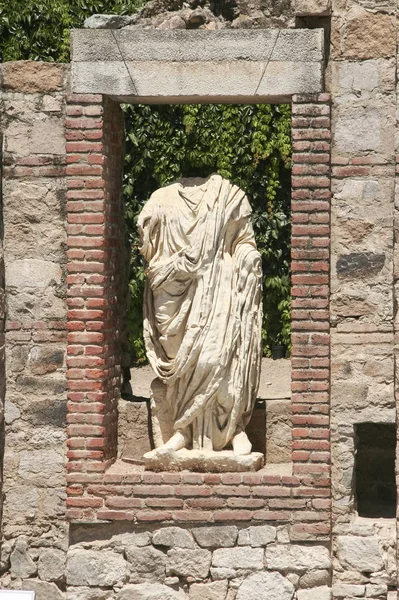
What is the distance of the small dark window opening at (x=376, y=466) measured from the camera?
28.6 feet

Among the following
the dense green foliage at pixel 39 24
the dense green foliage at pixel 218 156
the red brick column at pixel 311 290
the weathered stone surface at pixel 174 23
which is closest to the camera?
the red brick column at pixel 311 290

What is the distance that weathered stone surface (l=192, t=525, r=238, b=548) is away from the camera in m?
7.25

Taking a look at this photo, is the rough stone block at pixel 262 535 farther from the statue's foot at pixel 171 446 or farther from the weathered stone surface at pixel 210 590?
the statue's foot at pixel 171 446

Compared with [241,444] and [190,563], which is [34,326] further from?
[190,563]

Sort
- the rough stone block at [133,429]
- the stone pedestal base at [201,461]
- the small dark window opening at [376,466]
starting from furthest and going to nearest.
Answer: the small dark window opening at [376,466], the rough stone block at [133,429], the stone pedestal base at [201,461]

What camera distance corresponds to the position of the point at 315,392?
7.24 m

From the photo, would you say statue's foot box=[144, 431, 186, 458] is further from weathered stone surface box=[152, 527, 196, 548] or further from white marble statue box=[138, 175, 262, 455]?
weathered stone surface box=[152, 527, 196, 548]

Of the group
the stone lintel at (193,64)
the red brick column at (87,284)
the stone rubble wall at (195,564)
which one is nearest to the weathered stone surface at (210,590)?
the stone rubble wall at (195,564)

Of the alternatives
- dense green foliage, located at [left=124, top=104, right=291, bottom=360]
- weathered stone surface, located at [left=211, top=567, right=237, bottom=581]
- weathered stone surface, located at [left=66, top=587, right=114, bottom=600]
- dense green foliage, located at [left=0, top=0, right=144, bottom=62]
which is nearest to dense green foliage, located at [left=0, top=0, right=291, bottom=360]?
dense green foliage, located at [left=124, top=104, right=291, bottom=360]

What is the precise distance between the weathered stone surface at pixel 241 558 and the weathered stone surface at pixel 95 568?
2.03 ft

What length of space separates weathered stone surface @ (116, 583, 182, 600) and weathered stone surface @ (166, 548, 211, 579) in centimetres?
13

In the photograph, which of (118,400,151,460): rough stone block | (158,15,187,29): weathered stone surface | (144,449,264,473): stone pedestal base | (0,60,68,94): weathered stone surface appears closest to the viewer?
(144,449,264,473): stone pedestal base

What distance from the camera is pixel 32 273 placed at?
297 inches

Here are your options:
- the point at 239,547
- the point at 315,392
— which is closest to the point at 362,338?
the point at 315,392
